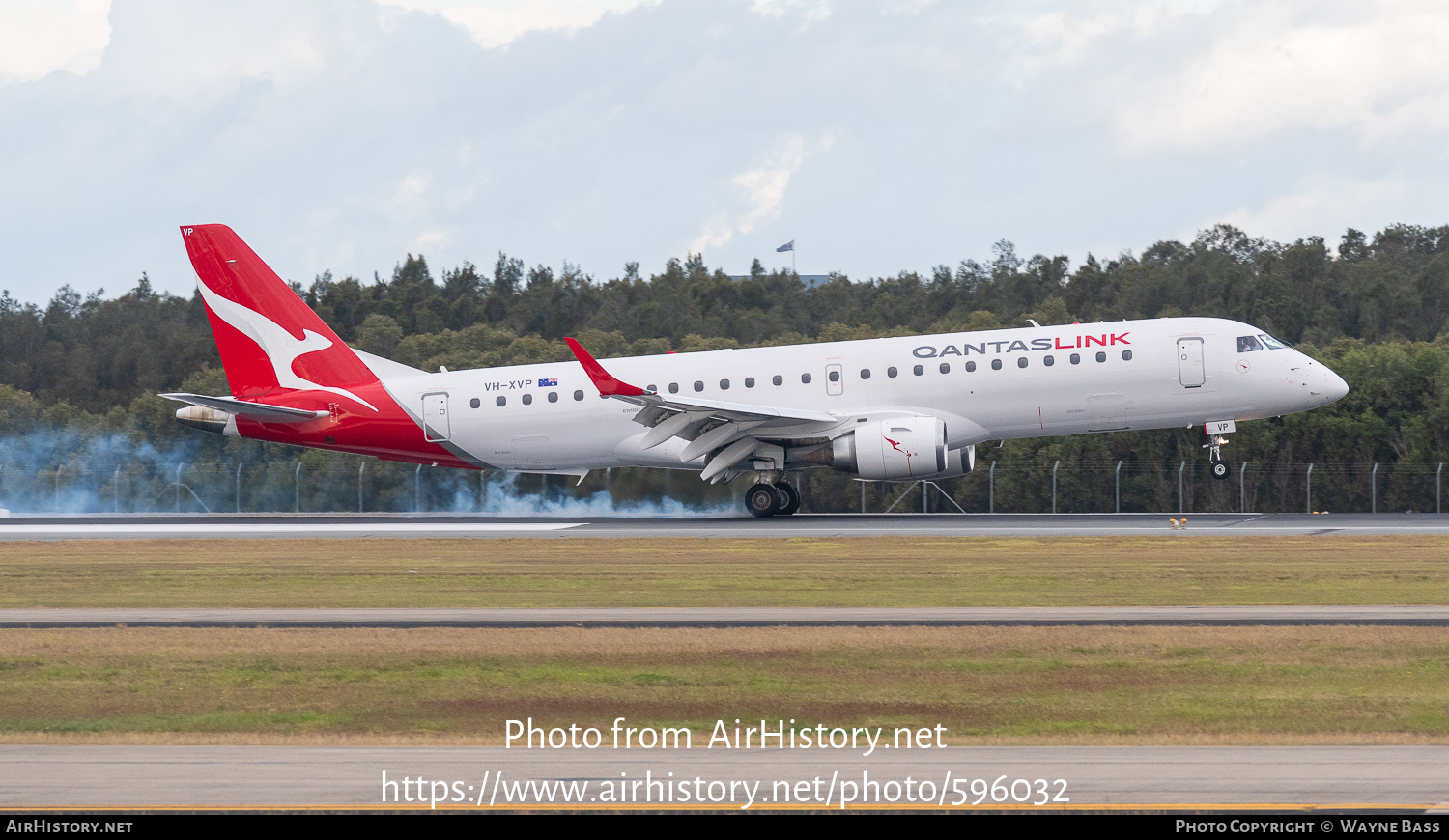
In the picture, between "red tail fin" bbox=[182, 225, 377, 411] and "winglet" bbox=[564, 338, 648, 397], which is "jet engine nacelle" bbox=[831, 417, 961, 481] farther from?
"red tail fin" bbox=[182, 225, 377, 411]

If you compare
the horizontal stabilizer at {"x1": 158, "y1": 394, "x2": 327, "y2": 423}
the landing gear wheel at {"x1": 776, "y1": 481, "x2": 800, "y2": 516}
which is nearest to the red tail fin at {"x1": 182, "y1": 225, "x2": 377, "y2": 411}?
the horizontal stabilizer at {"x1": 158, "y1": 394, "x2": 327, "y2": 423}

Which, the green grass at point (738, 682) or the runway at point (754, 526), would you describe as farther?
the runway at point (754, 526)

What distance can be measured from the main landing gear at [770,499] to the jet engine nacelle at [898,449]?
2.98 meters

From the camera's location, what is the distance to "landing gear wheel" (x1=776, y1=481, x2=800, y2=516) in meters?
38.3

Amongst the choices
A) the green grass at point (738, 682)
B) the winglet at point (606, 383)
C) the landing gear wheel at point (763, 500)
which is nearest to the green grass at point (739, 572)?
the green grass at point (738, 682)

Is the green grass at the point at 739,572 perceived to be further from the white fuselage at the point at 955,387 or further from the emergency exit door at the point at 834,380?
the emergency exit door at the point at 834,380

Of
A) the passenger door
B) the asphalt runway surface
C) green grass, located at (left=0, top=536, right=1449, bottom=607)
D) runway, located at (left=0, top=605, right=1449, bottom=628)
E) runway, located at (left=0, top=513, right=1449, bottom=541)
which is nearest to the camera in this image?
the asphalt runway surface

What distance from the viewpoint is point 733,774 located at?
10406 mm

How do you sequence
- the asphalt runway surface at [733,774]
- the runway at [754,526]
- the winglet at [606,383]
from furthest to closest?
the winglet at [606,383]
the runway at [754,526]
the asphalt runway surface at [733,774]

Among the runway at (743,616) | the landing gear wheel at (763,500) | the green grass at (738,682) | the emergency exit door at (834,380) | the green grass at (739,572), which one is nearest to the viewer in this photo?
the green grass at (738,682)

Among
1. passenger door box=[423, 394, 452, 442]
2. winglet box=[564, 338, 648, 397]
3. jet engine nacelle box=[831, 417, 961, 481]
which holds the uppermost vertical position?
winglet box=[564, 338, 648, 397]

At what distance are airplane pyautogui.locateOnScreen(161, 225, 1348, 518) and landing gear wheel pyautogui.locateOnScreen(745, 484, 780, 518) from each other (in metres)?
0.03

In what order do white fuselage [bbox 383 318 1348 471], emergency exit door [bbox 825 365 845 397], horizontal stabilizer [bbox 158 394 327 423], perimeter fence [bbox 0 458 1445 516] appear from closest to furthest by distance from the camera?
white fuselage [bbox 383 318 1348 471] < emergency exit door [bbox 825 365 845 397] < horizontal stabilizer [bbox 158 394 327 423] < perimeter fence [bbox 0 458 1445 516]

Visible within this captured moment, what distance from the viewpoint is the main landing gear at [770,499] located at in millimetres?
38219
